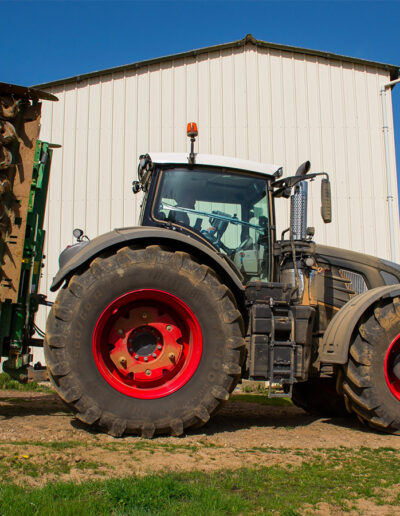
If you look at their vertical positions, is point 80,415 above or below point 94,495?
above

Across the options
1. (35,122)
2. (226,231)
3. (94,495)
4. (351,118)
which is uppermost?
(351,118)

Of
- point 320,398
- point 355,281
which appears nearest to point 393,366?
point 355,281

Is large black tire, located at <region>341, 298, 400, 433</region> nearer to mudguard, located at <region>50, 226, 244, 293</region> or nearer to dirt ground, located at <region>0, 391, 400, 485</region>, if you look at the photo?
dirt ground, located at <region>0, 391, 400, 485</region>

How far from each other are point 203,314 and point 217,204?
1.47 meters

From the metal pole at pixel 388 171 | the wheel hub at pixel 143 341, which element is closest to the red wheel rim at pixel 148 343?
the wheel hub at pixel 143 341

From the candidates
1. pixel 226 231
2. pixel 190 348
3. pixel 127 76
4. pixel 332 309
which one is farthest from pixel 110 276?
pixel 127 76

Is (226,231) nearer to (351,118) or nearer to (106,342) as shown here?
(106,342)

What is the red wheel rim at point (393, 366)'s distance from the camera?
17.3 feet

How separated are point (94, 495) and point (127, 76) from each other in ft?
33.2

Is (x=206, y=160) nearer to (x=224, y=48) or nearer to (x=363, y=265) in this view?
(x=363, y=265)

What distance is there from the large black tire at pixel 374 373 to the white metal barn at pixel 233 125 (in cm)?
579

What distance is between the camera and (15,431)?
4.78 m

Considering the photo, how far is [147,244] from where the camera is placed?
5.21 m

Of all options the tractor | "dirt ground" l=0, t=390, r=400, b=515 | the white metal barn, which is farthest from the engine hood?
the white metal barn
